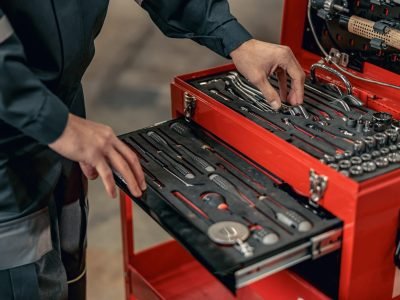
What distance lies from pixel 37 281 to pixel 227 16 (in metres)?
0.63

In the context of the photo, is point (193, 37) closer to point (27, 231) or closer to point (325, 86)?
point (325, 86)

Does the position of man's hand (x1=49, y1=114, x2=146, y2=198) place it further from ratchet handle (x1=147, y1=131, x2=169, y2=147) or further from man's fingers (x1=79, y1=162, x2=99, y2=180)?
ratchet handle (x1=147, y1=131, x2=169, y2=147)

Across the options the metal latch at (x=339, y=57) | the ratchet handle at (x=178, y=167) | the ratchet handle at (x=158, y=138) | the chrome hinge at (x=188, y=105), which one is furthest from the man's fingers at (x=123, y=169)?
the metal latch at (x=339, y=57)

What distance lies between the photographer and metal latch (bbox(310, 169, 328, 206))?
3.38ft

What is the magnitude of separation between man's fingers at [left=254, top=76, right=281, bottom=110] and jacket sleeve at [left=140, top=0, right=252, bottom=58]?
10 centimetres

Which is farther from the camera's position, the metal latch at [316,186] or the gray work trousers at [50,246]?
the gray work trousers at [50,246]

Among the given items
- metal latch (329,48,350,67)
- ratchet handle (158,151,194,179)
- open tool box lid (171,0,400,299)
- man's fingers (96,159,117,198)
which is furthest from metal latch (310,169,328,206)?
metal latch (329,48,350,67)

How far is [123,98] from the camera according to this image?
193cm

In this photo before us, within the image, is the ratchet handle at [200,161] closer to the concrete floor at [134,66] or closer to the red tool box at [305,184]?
the red tool box at [305,184]

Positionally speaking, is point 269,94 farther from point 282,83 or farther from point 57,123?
point 57,123

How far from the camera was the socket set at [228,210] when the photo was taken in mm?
945

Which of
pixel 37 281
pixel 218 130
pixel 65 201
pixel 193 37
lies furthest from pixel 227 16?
pixel 37 281

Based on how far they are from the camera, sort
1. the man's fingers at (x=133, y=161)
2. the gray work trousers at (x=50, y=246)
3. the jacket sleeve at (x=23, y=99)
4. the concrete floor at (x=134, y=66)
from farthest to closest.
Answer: the concrete floor at (x=134, y=66) < the gray work trousers at (x=50, y=246) < the man's fingers at (x=133, y=161) < the jacket sleeve at (x=23, y=99)

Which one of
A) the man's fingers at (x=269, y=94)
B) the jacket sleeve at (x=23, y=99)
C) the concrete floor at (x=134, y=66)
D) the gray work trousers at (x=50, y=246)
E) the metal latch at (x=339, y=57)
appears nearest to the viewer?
the jacket sleeve at (x=23, y=99)
